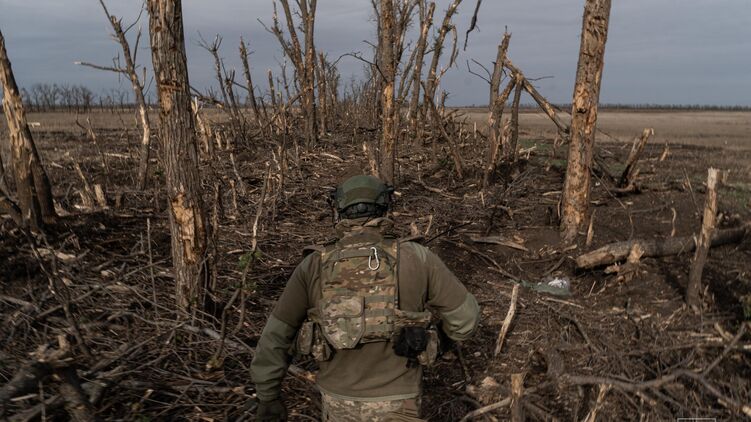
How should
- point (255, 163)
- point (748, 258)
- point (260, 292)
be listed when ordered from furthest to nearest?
point (255, 163), point (748, 258), point (260, 292)

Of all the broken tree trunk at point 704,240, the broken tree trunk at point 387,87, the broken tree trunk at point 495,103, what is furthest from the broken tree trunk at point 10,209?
the broken tree trunk at point 495,103

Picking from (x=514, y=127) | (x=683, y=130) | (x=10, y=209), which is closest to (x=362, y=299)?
(x=10, y=209)

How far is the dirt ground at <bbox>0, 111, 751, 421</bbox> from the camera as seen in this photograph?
12.2ft

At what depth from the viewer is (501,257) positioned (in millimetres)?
6891

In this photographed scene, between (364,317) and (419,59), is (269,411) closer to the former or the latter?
(364,317)

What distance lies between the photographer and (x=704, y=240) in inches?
199

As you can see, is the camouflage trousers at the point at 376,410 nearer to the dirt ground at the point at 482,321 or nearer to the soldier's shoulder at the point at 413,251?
the soldier's shoulder at the point at 413,251

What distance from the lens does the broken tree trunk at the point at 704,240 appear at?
485 centimetres

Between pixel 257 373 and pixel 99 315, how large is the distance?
2.71 m

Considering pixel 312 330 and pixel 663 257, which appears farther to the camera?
pixel 663 257

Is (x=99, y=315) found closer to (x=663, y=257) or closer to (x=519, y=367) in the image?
(x=519, y=367)

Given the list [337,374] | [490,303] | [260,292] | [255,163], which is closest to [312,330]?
[337,374]

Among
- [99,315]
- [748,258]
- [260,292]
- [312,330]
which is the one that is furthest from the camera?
[748,258]

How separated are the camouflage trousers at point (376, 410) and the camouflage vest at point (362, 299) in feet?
0.99
